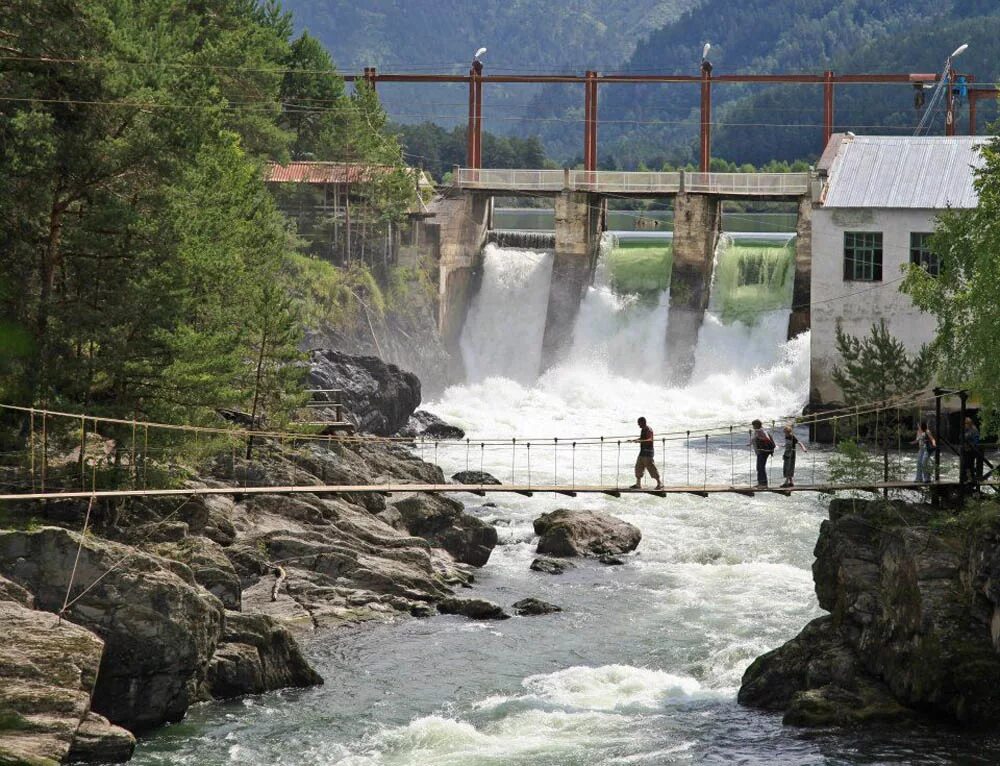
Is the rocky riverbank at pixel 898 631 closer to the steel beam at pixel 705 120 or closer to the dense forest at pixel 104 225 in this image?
the dense forest at pixel 104 225

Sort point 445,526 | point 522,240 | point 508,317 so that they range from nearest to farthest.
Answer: point 445,526, point 508,317, point 522,240

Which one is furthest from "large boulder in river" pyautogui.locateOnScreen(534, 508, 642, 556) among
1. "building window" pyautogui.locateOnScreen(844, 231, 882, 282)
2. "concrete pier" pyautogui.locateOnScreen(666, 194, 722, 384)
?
"concrete pier" pyautogui.locateOnScreen(666, 194, 722, 384)

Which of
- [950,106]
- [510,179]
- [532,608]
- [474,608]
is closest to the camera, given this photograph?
[474,608]

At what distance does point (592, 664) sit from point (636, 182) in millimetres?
38115

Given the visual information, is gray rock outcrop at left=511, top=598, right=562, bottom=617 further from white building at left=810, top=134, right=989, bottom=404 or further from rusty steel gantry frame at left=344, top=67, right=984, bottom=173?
rusty steel gantry frame at left=344, top=67, right=984, bottom=173

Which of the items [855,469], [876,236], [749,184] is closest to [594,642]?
[855,469]

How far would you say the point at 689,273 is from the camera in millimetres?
65000

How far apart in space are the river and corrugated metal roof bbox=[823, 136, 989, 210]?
26.3 feet

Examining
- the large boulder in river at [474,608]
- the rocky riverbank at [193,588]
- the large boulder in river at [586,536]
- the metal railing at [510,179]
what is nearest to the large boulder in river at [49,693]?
the rocky riverbank at [193,588]

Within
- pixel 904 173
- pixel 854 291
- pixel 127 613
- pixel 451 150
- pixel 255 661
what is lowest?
pixel 255 661

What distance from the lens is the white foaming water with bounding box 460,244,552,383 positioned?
66875 millimetres

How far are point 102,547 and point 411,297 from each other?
130ft

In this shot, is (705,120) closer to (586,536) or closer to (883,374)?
(883,374)

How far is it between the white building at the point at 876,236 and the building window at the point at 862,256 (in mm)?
29
